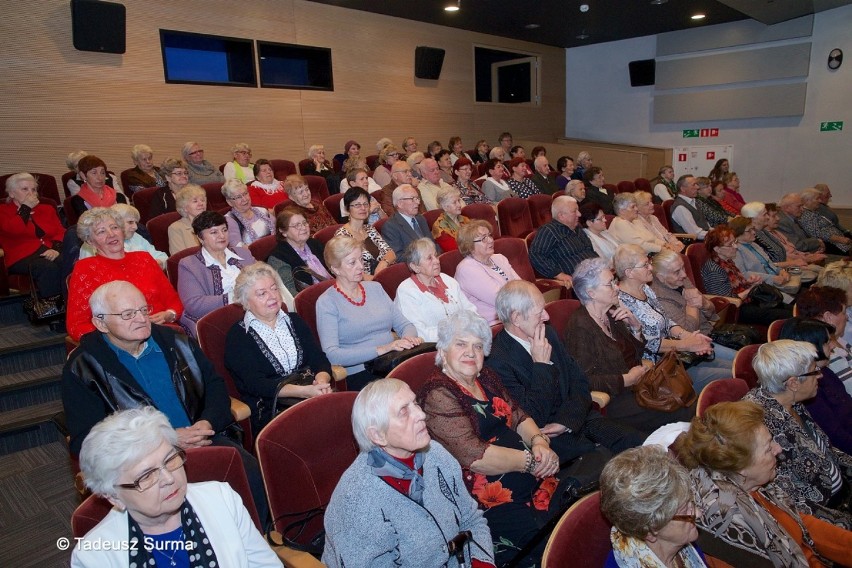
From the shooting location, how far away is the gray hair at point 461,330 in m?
2.04

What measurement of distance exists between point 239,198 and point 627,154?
28.4ft

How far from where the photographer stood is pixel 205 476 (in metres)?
1.58

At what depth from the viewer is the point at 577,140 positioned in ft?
40.4

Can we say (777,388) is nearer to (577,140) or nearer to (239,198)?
(239,198)

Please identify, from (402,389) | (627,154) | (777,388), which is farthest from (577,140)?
(402,389)

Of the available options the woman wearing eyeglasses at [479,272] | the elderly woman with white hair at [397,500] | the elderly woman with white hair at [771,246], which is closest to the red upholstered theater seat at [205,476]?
the elderly woman with white hair at [397,500]

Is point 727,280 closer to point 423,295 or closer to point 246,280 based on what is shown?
point 423,295

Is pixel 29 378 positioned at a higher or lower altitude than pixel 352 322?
lower

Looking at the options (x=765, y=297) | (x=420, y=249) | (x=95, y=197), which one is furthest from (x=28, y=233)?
(x=765, y=297)

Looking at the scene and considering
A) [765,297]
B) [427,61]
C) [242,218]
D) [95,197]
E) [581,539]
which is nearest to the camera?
[581,539]

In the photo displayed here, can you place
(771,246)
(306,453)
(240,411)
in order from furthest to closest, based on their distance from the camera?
(771,246) → (240,411) → (306,453)

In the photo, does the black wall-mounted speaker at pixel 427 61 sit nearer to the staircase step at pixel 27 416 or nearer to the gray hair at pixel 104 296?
the staircase step at pixel 27 416

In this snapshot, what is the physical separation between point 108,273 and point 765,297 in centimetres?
429

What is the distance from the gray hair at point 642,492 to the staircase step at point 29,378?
335cm
